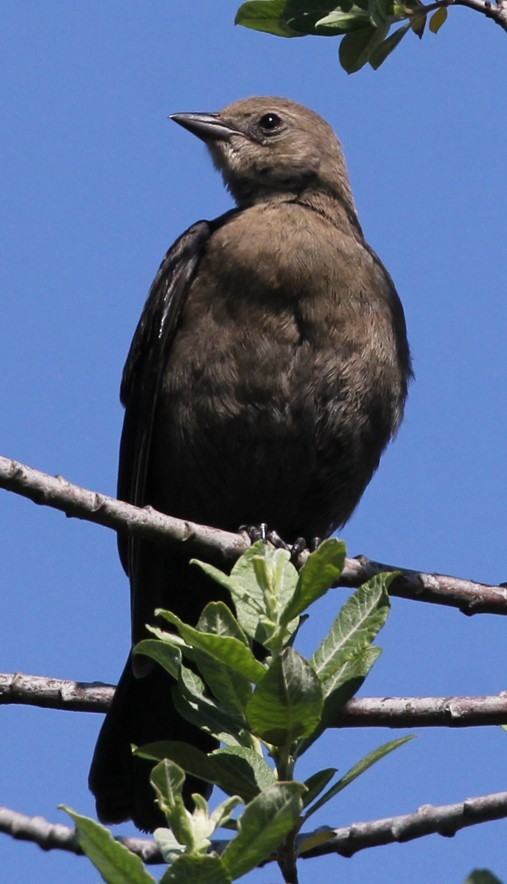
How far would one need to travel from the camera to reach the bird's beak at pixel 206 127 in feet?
24.9

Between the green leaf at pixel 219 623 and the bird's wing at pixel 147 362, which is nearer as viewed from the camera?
the green leaf at pixel 219 623

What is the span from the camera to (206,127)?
25.0 ft

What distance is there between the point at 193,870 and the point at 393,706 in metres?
1.91

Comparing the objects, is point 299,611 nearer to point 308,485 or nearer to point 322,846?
point 322,846

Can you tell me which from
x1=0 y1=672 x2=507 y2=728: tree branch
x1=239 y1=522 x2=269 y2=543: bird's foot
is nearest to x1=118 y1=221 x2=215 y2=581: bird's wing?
x1=239 y1=522 x2=269 y2=543: bird's foot

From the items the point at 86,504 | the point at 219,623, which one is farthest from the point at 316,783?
the point at 86,504

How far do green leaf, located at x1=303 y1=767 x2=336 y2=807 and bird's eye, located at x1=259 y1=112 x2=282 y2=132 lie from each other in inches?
201

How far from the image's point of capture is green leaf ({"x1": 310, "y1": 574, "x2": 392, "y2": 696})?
10.7 ft

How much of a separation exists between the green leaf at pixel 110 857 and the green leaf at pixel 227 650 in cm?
54

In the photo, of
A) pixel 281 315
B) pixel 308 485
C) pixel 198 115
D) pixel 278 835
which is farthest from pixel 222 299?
pixel 278 835

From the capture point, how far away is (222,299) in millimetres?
6297

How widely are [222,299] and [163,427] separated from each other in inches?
25.2

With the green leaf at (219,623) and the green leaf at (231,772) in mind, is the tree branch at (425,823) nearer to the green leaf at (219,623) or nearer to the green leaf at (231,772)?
the green leaf at (231,772)

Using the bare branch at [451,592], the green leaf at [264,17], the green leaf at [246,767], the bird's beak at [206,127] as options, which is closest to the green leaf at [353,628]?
the green leaf at [246,767]
